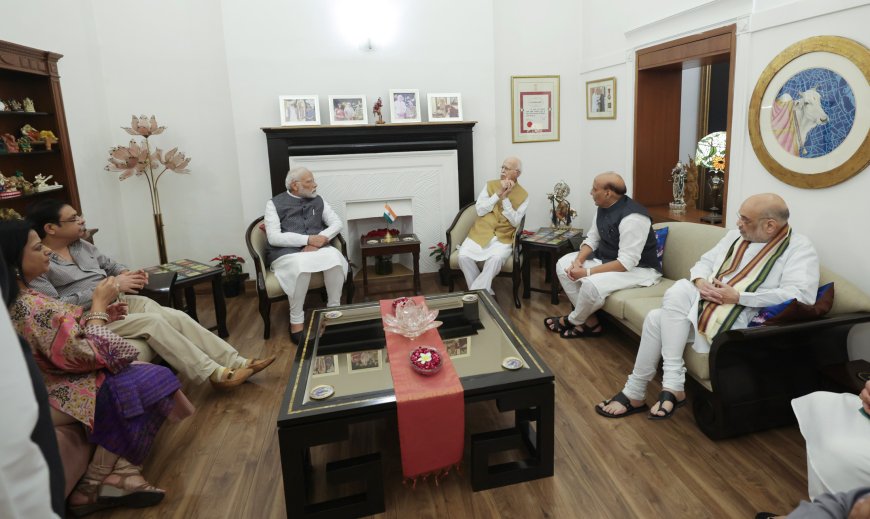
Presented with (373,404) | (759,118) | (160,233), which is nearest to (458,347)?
(373,404)

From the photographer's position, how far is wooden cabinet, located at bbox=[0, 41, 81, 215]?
3471mm

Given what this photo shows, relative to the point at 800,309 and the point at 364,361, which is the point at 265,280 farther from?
the point at 800,309

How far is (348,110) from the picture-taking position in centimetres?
479

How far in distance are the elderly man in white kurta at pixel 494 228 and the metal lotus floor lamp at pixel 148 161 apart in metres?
2.53

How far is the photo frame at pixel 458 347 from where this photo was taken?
2455mm

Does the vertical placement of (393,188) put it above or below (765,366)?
above

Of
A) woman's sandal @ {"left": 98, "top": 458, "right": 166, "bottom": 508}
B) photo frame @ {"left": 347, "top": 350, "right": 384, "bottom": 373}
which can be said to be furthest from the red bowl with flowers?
woman's sandal @ {"left": 98, "top": 458, "right": 166, "bottom": 508}

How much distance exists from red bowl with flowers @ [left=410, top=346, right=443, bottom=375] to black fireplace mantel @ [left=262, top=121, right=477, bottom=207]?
2924 mm

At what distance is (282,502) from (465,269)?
8.52 ft

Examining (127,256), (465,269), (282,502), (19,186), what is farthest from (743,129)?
(127,256)

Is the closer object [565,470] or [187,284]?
[565,470]

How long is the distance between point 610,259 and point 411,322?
1.68m

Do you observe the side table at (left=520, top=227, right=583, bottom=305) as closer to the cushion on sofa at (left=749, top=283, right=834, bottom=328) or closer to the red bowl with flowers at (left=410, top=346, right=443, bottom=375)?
the cushion on sofa at (left=749, top=283, right=834, bottom=328)

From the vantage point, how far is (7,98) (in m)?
3.54
